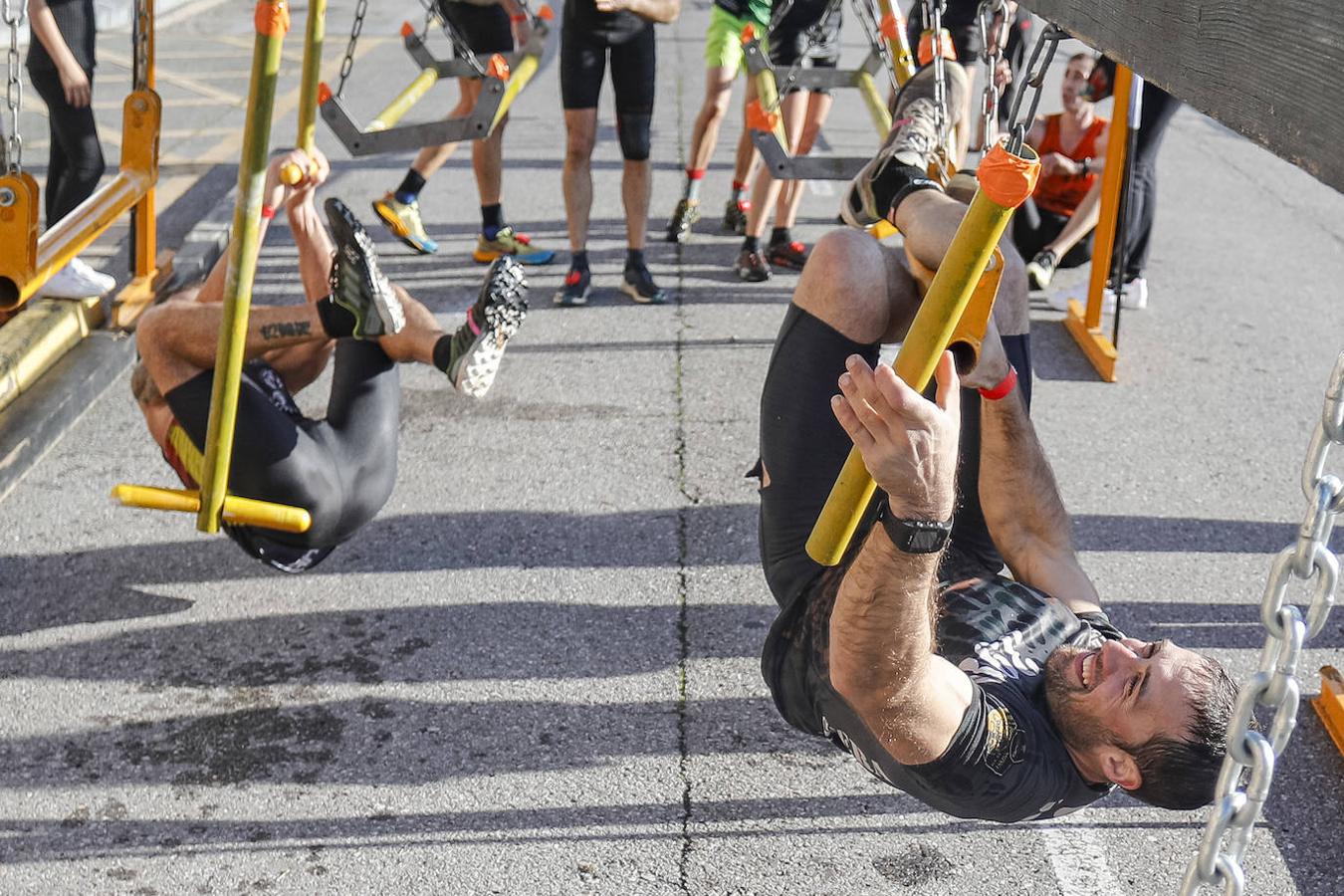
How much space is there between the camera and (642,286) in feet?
19.4

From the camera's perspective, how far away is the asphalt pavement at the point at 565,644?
2797 millimetres

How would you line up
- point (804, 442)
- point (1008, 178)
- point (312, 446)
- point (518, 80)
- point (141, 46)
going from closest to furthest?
1. point (1008, 178)
2. point (804, 442)
3. point (312, 446)
4. point (141, 46)
5. point (518, 80)

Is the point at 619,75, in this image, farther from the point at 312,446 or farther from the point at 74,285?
the point at 312,446

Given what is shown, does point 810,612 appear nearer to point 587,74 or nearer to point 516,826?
point 516,826

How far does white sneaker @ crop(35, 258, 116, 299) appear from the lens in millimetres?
5125

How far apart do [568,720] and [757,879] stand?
2.20 feet

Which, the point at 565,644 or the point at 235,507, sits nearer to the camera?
the point at 235,507

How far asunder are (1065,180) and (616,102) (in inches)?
84.0

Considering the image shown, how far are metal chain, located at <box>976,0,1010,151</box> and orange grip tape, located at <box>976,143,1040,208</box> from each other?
31.9 inches

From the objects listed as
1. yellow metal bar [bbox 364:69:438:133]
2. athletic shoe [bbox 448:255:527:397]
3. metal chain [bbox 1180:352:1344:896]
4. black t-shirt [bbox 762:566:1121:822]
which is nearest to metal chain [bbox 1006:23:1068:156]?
metal chain [bbox 1180:352:1344:896]

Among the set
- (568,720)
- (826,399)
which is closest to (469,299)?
(568,720)

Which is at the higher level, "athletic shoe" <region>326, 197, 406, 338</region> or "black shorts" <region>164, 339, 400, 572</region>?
"athletic shoe" <region>326, 197, 406, 338</region>

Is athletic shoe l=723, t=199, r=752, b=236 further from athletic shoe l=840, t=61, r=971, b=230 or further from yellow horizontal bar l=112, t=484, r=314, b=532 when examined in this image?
yellow horizontal bar l=112, t=484, r=314, b=532

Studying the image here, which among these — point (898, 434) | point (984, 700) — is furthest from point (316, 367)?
point (898, 434)
